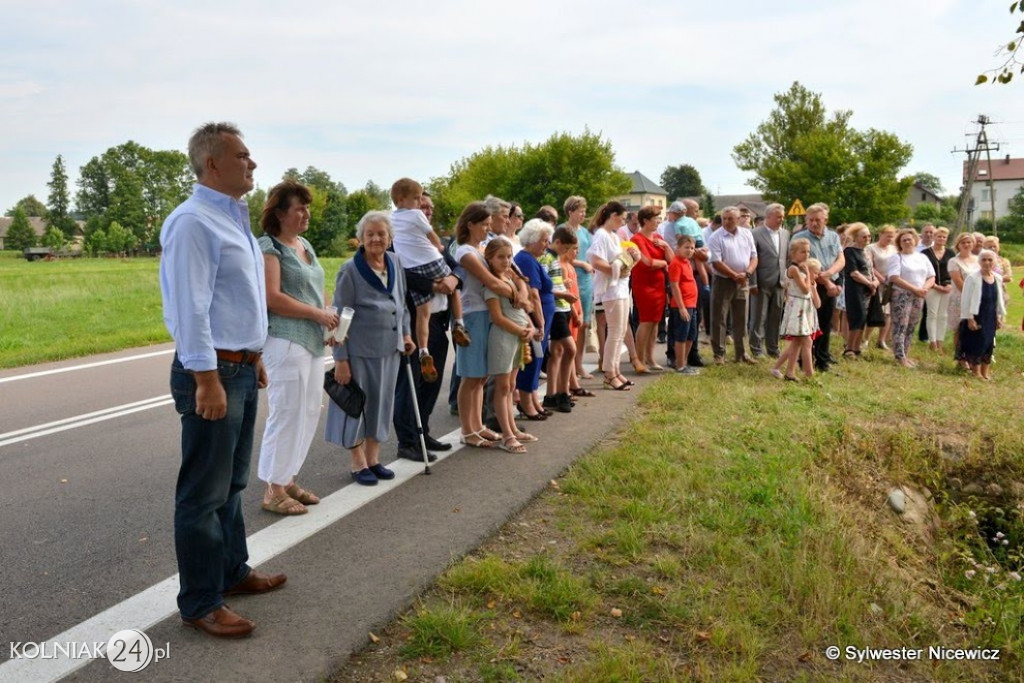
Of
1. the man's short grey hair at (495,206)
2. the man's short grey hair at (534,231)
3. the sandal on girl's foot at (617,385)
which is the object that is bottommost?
the sandal on girl's foot at (617,385)

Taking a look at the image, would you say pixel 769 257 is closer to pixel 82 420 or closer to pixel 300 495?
pixel 300 495

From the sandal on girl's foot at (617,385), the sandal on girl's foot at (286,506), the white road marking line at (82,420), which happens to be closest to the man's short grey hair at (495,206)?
the sandal on girl's foot at (617,385)

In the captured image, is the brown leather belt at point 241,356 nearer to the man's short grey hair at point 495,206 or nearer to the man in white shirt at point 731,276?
the man's short grey hair at point 495,206

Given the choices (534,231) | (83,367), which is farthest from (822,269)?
(83,367)

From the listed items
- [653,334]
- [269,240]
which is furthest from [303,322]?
[653,334]

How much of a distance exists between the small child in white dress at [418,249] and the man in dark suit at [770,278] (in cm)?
607

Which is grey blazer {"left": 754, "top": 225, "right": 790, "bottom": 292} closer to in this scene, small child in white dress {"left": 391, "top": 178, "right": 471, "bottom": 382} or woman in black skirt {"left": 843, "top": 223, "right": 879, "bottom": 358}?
woman in black skirt {"left": 843, "top": 223, "right": 879, "bottom": 358}

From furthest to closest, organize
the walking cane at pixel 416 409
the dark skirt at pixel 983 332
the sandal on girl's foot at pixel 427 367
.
A: the dark skirt at pixel 983 332, the sandal on girl's foot at pixel 427 367, the walking cane at pixel 416 409

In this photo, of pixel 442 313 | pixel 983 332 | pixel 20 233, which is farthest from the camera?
pixel 20 233

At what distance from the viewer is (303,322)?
188 inches

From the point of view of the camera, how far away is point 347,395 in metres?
5.38

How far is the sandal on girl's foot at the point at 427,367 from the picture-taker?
20.1 ft

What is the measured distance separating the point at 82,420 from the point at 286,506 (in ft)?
12.1

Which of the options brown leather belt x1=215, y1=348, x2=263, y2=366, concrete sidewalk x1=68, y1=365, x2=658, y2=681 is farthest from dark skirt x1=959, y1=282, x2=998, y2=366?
brown leather belt x1=215, y1=348, x2=263, y2=366
